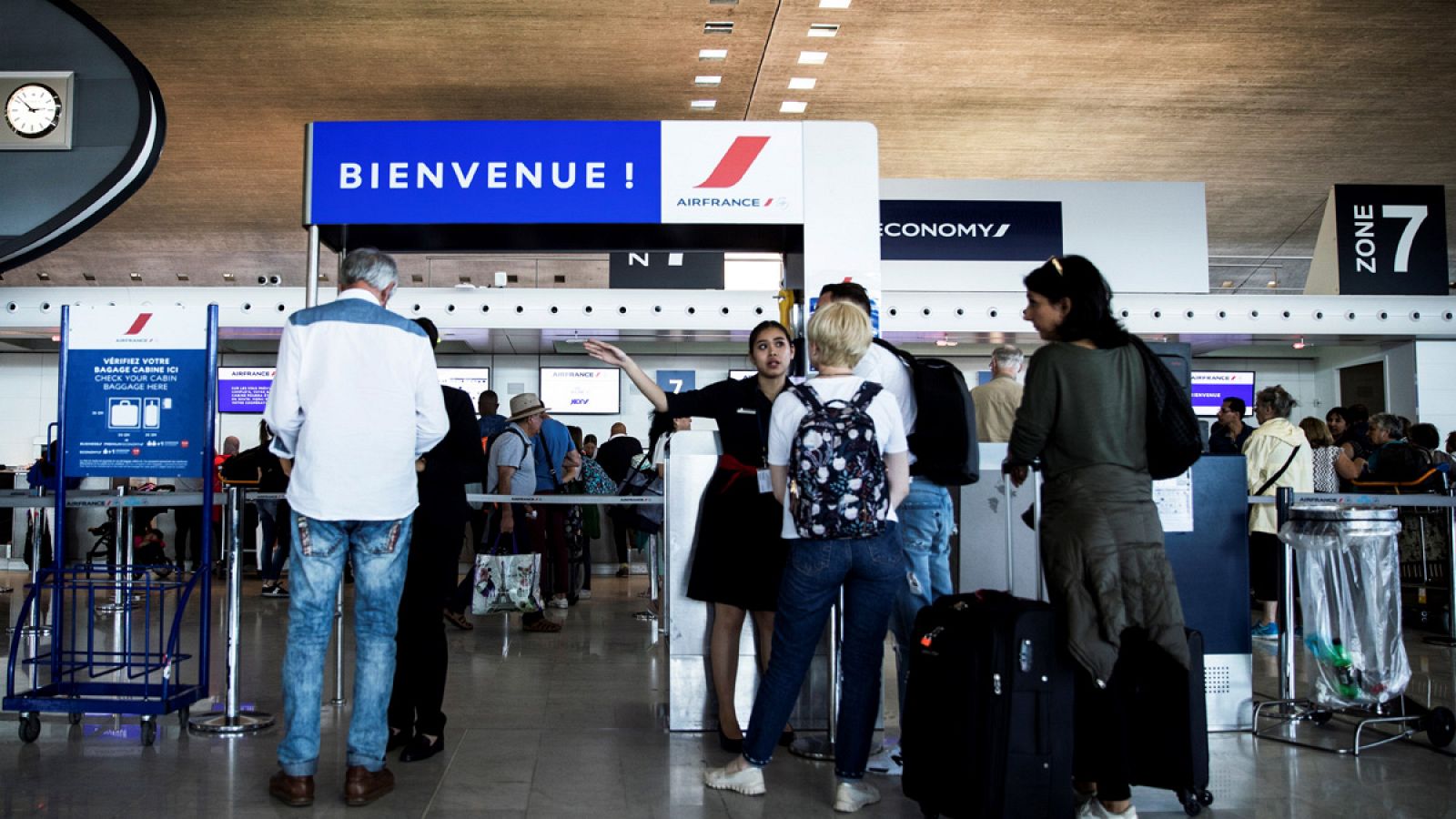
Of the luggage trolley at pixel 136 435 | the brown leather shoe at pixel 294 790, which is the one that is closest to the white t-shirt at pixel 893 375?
the brown leather shoe at pixel 294 790

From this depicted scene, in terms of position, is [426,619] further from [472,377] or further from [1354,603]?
[472,377]

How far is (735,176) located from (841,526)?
76.5 inches

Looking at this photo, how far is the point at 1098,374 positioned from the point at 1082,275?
0.87 feet

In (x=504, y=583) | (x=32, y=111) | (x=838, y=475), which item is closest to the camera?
(x=838, y=475)

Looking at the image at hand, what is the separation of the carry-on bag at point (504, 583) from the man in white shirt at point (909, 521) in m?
3.26

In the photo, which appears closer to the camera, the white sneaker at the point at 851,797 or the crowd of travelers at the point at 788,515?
the crowd of travelers at the point at 788,515

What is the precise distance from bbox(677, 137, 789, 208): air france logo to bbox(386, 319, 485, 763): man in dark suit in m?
1.26

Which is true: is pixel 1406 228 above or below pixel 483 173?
above

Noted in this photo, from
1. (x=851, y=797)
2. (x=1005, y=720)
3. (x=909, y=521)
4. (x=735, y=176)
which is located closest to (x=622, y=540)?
(x=735, y=176)

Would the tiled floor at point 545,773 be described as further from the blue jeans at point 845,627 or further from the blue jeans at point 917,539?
the blue jeans at point 917,539

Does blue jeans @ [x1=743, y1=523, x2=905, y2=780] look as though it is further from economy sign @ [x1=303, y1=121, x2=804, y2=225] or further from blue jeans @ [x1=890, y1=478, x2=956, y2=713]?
economy sign @ [x1=303, y1=121, x2=804, y2=225]

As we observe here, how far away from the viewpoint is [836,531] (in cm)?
290

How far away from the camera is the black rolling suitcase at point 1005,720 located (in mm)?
2771

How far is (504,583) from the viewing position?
21.3 feet
